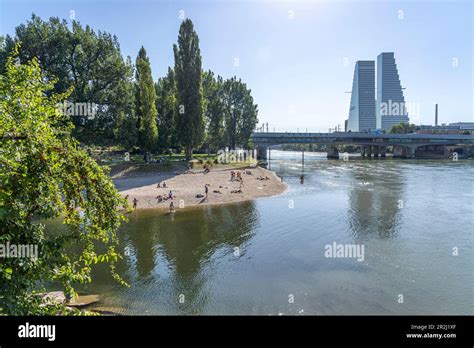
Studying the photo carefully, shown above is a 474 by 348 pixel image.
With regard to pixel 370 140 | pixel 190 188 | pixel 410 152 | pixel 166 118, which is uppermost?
pixel 166 118

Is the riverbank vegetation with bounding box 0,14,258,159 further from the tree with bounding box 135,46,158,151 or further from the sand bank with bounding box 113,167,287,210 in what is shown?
the sand bank with bounding box 113,167,287,210

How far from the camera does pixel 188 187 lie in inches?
1842

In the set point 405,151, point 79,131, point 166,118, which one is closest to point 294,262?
point 79,131

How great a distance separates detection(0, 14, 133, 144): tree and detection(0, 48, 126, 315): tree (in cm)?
5244

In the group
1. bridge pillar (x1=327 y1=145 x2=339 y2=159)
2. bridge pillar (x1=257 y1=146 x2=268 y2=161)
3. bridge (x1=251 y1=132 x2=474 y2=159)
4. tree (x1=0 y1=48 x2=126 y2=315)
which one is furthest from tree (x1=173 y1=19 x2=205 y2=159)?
bridge pillar (x1=327 y1=145 x2=339 y2=159)

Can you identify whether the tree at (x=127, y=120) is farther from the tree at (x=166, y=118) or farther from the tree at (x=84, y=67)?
the tree at (x=166, y=118)

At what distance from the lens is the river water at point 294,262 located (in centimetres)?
1481

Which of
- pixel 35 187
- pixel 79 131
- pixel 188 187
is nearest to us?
pixel 35 187

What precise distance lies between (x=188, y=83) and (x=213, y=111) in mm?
23673

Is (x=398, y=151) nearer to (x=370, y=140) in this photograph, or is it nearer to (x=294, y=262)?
(x=370, y=140)

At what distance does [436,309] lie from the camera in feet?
46.7
